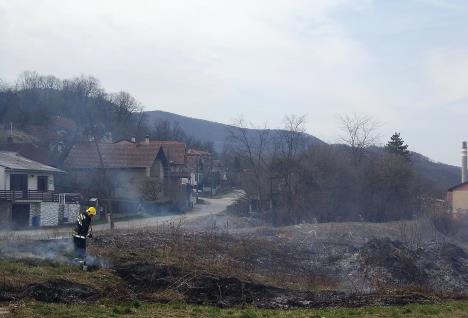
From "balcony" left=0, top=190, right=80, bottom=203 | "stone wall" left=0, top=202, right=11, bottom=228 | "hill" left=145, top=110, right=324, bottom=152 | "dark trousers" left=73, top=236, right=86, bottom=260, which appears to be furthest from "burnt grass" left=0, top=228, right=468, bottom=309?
"hill" left=145, top=110, right=324, bottom=152

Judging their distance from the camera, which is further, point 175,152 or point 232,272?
point 175,152

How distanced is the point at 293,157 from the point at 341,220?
6.93 meters

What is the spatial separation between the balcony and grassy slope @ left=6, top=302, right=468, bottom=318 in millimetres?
31869

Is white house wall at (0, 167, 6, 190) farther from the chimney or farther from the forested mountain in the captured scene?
the chimney

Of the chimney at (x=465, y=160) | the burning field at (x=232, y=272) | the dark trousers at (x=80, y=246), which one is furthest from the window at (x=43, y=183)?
the chimney at (x=465, y=160)

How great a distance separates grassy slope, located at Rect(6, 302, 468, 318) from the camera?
1080cm

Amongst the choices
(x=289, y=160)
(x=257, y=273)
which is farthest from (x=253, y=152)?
(x=257, y=273)

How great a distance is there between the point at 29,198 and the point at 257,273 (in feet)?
90.8

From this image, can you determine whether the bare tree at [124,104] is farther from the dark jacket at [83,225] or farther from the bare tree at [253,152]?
the dark jacket at [83,225]

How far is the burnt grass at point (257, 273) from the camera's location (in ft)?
46.1

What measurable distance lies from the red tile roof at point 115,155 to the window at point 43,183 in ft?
13.5

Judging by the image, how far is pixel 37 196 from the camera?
141 ft

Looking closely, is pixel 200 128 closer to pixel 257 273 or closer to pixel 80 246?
pixel 257 273

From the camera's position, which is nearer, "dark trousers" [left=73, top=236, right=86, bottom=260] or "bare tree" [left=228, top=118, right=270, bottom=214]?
"dark trousers" [left=73, top=236, right=86, bottom=260]
